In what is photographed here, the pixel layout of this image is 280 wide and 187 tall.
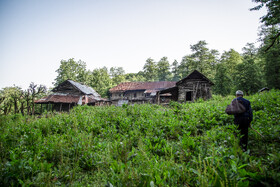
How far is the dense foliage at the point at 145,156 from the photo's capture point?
2.16m

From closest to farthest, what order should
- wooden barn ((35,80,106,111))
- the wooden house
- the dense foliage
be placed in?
the dense foliage
wooden barn ((35,80,106,111))
the wooden house

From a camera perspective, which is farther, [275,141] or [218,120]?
[218,120]

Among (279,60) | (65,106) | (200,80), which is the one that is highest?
(279,60)

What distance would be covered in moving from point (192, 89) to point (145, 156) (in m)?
20.5

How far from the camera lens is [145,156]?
288 centimetres

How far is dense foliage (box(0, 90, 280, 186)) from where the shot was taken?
2156 millimetres

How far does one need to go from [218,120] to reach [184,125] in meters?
2.08

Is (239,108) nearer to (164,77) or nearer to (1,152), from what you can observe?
(1,152)

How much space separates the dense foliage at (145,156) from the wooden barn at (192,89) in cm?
1346

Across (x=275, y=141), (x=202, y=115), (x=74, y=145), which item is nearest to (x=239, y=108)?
(x=275, y=141)

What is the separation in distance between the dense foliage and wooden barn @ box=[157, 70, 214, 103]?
13457 mm

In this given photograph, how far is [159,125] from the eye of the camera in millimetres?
6180

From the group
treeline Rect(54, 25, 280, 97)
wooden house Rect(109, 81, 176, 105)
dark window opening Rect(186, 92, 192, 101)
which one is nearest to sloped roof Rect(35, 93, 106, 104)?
wooden house Rect(109, 81, 176, 105)

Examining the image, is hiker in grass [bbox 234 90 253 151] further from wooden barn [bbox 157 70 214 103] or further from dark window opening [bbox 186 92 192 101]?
dark window opening [bbox 186 92 192 101]
